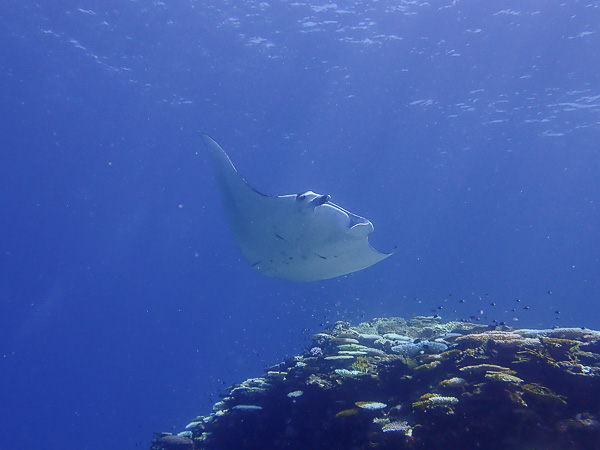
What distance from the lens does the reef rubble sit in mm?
4434

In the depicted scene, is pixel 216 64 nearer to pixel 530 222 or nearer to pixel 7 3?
pixel 7 3

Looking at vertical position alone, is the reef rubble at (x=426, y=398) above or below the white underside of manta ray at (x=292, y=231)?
below

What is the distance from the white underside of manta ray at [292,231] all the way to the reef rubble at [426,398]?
66.0 inches

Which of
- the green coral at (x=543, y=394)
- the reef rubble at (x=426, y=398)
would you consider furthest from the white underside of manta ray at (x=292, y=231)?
the green coral at (x=543, y=394)

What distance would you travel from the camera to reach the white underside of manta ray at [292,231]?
655 cm

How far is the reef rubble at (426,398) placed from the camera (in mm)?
4434

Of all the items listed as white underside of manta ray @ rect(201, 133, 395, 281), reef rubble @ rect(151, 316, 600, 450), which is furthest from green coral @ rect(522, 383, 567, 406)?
white underside of manta ray @ rect(201, 133, 395, 281)

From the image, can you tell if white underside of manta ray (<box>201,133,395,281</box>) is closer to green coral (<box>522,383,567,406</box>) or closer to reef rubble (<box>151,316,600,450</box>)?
reef rubble (<box>151,316,600,450</box>)

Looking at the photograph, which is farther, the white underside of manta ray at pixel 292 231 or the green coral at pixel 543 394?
the white underside of manta ray at pixel 292 231

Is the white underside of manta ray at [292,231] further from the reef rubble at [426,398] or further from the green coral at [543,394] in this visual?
the green coral at [543,394]

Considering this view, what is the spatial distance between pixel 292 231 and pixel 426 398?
3.37 metres

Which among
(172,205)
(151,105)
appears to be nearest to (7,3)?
(151,105)

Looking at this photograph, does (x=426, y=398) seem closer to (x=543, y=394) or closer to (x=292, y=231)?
(x=543, y=394)

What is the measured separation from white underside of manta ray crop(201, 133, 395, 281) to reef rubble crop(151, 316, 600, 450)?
5.50 feet
